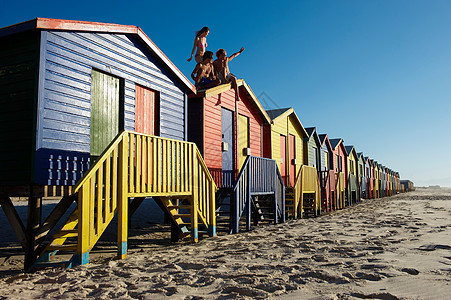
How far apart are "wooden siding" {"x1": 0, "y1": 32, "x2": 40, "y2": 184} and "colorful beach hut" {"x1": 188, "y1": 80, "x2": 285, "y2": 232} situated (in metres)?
4.50

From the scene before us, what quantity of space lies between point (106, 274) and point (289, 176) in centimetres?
1444

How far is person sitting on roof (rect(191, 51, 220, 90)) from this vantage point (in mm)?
12352

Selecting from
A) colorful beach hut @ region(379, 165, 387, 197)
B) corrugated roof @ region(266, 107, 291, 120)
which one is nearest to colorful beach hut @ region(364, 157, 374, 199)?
colorful beach hut @ region(379, 165, 387, 197)

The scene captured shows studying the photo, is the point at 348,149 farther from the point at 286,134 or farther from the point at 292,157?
the point at 286,134

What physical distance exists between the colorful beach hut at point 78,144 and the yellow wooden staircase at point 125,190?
0.6 inches

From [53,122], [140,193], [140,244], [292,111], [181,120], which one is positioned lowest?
[140,244]

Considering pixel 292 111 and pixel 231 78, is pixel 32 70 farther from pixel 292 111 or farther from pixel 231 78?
pixel 292 111

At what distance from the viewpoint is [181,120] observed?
409 inches

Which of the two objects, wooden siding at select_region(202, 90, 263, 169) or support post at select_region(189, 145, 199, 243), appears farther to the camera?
wooden siding at select_region(202, 90, 263, 169)

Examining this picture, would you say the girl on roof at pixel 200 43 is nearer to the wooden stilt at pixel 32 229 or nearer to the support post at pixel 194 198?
the support post at pixel 194 198

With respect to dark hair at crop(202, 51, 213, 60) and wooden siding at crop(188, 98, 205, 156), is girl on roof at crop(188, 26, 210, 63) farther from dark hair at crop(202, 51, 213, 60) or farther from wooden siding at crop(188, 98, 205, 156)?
wooden siding at crop(188, 98, 205, 156)

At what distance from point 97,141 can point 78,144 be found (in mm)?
589

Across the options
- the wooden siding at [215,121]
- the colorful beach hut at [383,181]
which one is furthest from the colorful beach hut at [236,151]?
the colorful beach hut at [383,181]

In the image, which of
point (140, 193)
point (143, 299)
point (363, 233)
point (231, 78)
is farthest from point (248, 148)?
point (143, 299)
